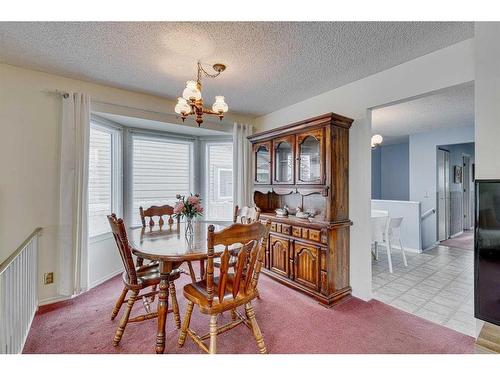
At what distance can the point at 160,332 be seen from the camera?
181 cm

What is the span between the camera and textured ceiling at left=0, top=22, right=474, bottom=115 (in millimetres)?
1822

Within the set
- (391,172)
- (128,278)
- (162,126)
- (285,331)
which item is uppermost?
(162,126)

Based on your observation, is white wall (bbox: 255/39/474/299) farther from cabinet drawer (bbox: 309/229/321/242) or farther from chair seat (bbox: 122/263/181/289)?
chair seat (bbox: 122/263/181/289)

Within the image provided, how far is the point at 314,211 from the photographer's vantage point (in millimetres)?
3320

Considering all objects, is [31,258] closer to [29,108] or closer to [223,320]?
[29,108]

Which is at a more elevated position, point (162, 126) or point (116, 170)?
point (162, 126)

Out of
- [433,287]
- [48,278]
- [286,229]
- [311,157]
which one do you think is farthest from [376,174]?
[48,278]

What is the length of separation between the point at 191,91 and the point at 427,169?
17.3ft

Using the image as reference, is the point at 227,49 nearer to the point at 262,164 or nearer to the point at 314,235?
the point at 262,164

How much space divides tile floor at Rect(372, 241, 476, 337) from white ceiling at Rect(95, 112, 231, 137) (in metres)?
3.22

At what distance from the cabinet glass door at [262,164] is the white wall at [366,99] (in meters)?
0.83

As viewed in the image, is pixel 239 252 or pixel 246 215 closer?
pixel 239 252

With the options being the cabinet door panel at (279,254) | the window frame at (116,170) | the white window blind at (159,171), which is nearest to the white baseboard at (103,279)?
the window frame at (116,170)

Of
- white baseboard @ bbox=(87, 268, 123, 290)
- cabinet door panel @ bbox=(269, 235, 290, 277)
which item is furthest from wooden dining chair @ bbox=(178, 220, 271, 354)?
white baseboard @ bbox=(87, 268, 123, 290)
